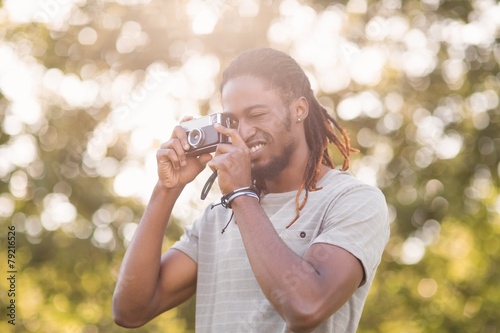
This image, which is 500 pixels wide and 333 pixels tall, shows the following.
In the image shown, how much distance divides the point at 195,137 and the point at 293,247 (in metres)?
0.61

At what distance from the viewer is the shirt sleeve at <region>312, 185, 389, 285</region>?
119 inches

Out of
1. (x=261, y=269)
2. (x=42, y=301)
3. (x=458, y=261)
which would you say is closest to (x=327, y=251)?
(x=261, y=269)

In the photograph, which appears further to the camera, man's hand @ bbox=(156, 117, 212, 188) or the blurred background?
the blurred background

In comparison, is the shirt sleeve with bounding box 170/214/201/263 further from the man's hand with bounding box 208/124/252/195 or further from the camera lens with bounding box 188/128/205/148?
the man's hand with bounding box 208/124/252/195

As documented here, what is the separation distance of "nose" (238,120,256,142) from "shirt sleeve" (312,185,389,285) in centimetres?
43

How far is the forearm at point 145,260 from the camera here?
3.44 m

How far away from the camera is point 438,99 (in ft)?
40.9

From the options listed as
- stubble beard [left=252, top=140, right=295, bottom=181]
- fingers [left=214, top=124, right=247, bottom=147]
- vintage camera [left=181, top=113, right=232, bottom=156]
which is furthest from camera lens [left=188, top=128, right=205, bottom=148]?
stubble beard [left=252, top=140, right=295, bottom=181]

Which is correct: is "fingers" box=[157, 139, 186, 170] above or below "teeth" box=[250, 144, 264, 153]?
below

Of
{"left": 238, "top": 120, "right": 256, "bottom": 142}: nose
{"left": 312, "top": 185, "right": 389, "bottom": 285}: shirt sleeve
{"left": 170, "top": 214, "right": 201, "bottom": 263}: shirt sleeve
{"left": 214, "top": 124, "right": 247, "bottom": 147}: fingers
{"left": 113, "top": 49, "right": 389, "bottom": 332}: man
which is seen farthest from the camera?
{"left": 170, "top": 214, "right": 201, "bottom": 263}: shirt sleeve

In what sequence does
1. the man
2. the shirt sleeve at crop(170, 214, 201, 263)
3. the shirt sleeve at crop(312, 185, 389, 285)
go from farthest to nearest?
the shirt sleeve at crop(170, 214, 201, 263) < the shirt sleeve at crop(312, 185, 389, 285) < the man

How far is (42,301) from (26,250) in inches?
38.4

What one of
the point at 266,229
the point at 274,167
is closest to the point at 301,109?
the point at 274,167

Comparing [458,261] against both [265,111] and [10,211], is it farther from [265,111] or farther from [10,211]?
[265,111]
